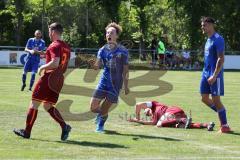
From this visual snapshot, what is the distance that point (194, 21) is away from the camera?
60188mm

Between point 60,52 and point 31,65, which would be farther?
point 31,65

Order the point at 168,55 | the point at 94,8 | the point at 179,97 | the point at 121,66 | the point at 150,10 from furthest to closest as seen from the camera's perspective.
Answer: the point at 150,10 < the point at 94,8 < the point at 168,55 < the point at 179,97 < the point at 121,66

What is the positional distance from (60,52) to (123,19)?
216 feet

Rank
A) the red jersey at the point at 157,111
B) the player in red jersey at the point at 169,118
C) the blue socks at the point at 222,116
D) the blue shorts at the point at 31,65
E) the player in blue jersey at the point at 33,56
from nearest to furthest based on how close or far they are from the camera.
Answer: the blue socks at the point at 222,116
the player in red jersey at the point at 169,118
the red jersey at the point at 157,111
the player in blue jersey at the point at 33,56
the blue shorts at the point at 31,65

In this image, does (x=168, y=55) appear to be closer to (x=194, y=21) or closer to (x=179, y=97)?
(x=194, y=21)

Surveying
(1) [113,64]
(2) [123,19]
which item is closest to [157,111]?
(1) [113,64]

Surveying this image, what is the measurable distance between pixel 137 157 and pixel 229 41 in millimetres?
54855

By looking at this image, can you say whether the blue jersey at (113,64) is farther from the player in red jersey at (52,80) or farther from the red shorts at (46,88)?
the red shorts at (46,88)

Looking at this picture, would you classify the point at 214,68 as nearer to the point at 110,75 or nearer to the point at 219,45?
the point at 219,45

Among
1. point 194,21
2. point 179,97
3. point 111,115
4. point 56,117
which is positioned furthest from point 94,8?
point 56,117

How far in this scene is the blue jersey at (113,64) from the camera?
469 inches

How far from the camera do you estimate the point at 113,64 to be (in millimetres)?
11938

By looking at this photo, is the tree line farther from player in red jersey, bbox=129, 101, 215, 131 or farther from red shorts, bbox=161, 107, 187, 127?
red shorts, bbox=161, 107, 187, 127

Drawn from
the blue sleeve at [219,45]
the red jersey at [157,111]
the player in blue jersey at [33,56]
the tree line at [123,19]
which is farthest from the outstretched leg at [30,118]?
the tree line at [123,19]
